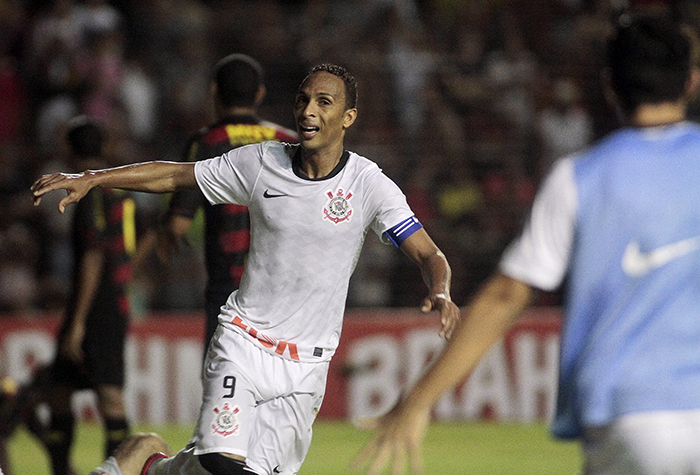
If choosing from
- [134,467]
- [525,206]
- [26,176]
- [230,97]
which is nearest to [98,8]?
[26,176]

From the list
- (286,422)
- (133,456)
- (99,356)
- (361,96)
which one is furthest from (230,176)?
(361,96)

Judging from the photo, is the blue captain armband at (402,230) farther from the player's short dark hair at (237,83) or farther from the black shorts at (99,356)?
the black shorts at (99,356)

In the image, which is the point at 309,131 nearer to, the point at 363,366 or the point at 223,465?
the point at 223,465

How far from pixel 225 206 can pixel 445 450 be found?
4.69 meters

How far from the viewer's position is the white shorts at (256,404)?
15.9ft

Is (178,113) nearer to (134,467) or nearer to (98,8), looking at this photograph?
(98,8)

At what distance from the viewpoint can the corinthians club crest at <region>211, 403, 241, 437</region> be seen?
4832 millimetres

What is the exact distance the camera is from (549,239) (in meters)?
3.03

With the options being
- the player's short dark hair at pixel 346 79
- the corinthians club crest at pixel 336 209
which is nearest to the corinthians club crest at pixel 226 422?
the corinthians club crest at pixel 336 209

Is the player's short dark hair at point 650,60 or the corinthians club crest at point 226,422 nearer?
the player's short dark hair at point 650,60

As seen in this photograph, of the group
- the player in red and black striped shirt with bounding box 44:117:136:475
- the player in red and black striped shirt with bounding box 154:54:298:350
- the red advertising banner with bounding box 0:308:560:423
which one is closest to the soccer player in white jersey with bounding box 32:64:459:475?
the player in red and black striped shirt with bounding box 154:54:298:350

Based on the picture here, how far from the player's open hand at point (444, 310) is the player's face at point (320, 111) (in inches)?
46.3

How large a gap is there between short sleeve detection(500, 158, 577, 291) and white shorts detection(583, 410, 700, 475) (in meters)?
0.43

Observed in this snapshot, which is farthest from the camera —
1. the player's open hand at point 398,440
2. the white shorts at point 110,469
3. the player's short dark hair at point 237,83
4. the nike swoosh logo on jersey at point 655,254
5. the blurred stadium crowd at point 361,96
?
the blurred stadium crowd at point 361,96
